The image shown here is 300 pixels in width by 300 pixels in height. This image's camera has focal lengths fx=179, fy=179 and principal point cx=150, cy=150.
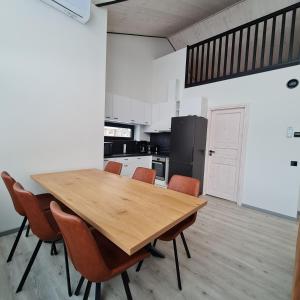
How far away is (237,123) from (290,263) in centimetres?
240

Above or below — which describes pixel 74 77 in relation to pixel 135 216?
above

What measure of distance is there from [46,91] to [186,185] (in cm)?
217

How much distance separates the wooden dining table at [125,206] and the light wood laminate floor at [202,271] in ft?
2.43

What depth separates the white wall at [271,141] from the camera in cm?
287

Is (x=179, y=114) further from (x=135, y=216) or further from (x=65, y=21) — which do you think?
(x=135, y=216)

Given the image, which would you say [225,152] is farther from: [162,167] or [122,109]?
[122,109]

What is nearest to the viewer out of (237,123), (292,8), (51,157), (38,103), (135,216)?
(135,216)

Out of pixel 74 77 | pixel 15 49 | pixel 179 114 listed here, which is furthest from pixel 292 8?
pixel 15 49

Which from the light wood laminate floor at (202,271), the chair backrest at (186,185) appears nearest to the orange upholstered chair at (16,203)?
the light wood laminate floor at (202,271)

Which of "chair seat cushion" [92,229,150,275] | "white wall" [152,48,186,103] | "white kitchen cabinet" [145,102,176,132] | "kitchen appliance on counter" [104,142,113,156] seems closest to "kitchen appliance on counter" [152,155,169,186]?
"white kitchen cabinet" [145,102,176,132]

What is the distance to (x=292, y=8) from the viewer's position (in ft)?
9.37

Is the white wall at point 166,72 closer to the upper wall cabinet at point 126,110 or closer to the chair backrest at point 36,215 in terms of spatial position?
the upper wall cabinet at point 126,110

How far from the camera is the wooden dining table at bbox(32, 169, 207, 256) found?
3.09 ft

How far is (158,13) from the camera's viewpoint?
3.48 m
